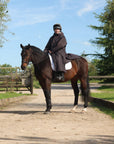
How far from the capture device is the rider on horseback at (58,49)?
872 centimetres

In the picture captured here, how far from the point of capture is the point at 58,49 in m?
8.91

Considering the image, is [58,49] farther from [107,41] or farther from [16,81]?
[107,41]

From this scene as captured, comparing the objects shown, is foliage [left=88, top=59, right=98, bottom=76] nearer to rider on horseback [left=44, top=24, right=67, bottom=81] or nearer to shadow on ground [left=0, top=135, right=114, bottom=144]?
rider on horseback [left=44, top=24, right=67, bottom=81]

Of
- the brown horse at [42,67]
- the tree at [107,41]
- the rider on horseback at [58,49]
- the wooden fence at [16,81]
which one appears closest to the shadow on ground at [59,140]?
the brown horse at [42,67]

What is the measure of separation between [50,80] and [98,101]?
450 cm

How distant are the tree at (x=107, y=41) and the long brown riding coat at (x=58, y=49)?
74.9ft

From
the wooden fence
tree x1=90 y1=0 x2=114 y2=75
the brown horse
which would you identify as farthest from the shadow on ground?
tree x1=90 y1=0 x2=114 y2=75

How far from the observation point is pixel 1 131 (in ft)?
18.5

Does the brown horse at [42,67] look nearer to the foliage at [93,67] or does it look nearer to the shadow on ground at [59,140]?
the shadow on ground at [59,140]

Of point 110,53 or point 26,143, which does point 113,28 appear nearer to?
point 110,53

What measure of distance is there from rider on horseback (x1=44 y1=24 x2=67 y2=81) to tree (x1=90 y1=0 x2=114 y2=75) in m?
22.8

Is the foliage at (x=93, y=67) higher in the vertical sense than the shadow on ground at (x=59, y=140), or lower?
higher

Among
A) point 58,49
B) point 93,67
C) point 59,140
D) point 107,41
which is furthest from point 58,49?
point 93,67

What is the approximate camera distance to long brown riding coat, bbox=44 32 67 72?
28.6 ft
